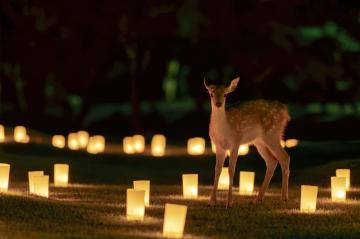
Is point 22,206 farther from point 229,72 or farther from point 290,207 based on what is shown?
point 229,72

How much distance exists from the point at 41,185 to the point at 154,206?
6.87ft

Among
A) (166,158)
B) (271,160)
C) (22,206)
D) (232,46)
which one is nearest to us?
(22,206)

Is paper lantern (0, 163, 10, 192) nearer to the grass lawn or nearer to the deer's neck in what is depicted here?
→ the grass lawn

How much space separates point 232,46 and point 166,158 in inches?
628

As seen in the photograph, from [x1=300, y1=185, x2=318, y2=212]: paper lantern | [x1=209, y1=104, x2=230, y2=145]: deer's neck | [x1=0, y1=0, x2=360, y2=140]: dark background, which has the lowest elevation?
[x1=300, y1=185, x2=318, y2=212]: paper lantern

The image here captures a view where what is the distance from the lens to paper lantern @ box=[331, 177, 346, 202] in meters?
18.5

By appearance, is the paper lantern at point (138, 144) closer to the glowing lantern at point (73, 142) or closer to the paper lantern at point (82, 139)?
the glowing lantern at point (73, 142)

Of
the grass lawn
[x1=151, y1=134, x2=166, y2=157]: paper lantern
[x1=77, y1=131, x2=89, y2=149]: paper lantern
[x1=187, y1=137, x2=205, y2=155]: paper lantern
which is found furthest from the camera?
[x1=77, y1=131, x2=89, y2=149]: paper lantern

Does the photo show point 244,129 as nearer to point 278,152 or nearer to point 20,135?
point 278,152

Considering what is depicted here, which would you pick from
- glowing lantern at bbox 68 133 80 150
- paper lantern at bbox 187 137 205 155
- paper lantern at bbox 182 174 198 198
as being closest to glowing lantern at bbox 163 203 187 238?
paper lantern at bbox 182 174 198 198

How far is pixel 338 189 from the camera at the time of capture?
1855cm

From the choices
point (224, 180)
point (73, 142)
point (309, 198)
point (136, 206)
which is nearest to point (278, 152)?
point (309, 198)

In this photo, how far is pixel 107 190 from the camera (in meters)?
20.6

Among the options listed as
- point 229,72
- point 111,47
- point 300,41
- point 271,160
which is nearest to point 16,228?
point 271,160
